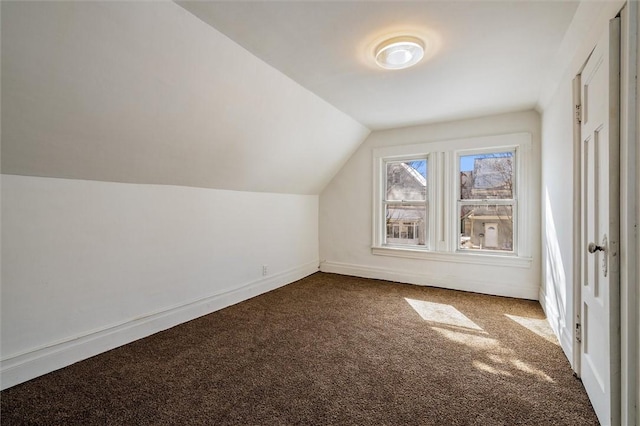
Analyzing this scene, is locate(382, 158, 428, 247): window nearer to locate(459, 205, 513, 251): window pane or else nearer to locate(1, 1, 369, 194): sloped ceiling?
locate(459, 205, 513, 251): window pane

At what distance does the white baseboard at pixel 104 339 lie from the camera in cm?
187

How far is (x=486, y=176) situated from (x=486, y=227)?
0.66 metres

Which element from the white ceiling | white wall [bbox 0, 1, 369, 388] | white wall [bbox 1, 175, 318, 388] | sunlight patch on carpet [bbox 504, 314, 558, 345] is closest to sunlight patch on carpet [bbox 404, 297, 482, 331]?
sunlight patch on carpet [bbox 504, 314, 558, 345]

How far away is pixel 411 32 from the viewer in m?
1.98

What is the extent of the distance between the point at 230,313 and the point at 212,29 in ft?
8.32

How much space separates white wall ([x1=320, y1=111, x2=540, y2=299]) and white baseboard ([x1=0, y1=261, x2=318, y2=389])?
1.72 m

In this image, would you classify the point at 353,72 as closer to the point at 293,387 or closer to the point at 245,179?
the point at 245,179

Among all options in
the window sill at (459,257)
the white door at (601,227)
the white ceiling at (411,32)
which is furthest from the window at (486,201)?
the white door at (601,227)

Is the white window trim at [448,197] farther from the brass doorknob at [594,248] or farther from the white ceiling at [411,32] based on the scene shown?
the brass doorknob at [594,248]

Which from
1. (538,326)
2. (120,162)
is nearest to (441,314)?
(538,326)

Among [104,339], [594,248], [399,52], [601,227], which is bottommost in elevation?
[104,339]

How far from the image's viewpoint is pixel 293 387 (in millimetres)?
1833
